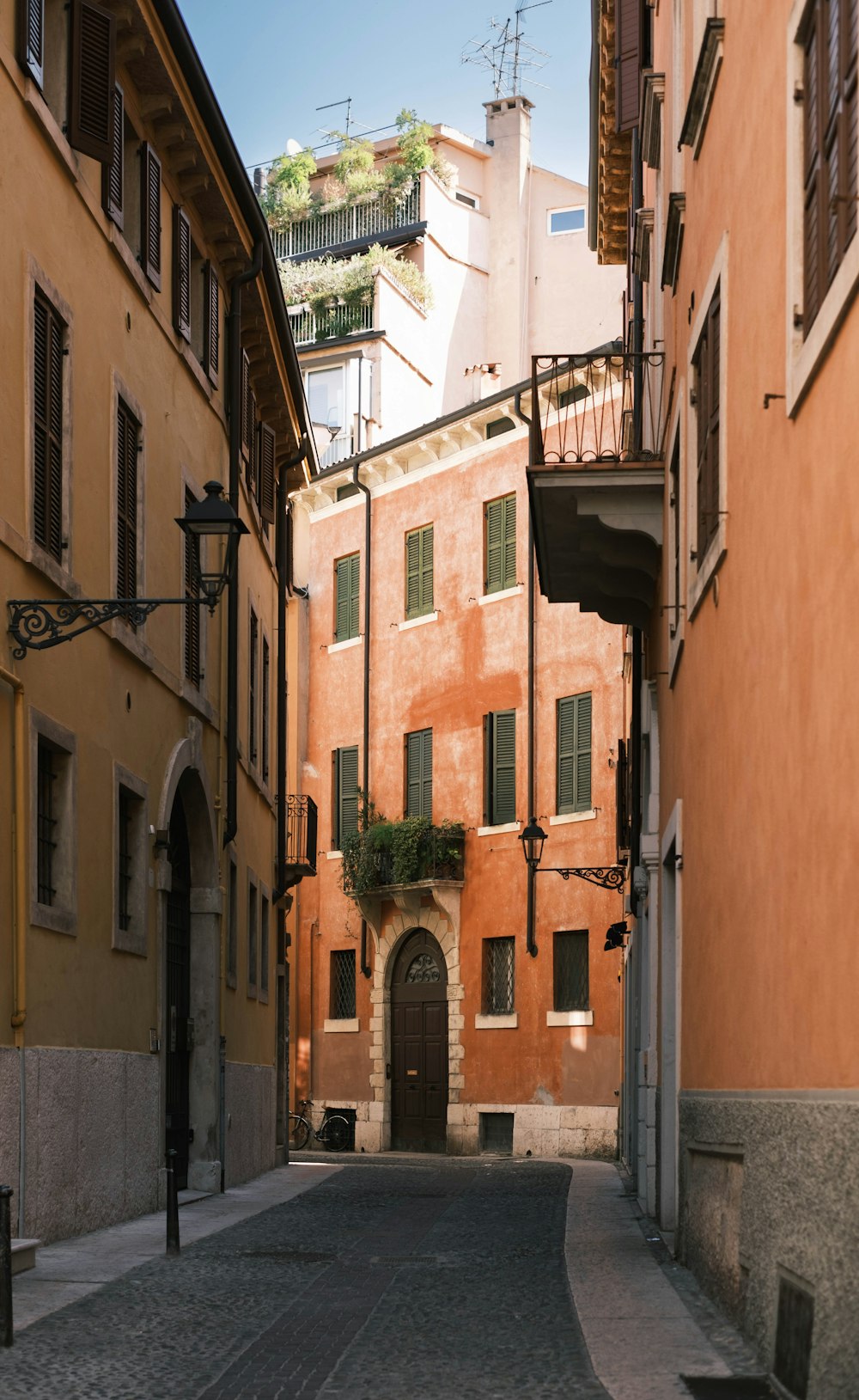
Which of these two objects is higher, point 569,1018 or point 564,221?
point 564,221

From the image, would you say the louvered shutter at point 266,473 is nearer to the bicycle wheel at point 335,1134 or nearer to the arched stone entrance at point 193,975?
the arched stone entrance at point 193,975

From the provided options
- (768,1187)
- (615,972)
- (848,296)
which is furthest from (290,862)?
(848,296)

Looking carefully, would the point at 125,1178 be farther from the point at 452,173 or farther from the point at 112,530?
the point at 452,173

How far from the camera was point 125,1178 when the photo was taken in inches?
556

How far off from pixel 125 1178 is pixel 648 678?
5.90 meters

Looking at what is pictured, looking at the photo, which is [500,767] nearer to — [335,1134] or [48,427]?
[335,1134]

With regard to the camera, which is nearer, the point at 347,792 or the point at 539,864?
the point at 539,864

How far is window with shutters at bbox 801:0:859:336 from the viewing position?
237 inches

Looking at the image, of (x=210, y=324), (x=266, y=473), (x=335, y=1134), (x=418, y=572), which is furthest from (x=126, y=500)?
(x=335, y=1134)

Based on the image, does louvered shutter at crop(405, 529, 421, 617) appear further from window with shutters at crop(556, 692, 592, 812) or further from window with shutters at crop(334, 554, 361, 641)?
window with shutters at crop(556, 692, 592, 812)

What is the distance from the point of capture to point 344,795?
3644 cm

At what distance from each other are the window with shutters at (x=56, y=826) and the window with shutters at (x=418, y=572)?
73.2 feet

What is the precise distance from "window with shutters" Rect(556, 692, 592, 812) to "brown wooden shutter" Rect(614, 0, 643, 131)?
1354 cm

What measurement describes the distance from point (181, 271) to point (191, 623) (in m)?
3.17
